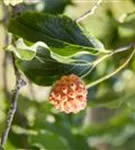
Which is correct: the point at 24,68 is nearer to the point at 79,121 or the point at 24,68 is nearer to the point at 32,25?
the point at 32,25

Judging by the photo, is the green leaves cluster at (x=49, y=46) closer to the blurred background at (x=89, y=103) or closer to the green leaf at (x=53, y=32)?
the green leaf at (x=53, y=32)

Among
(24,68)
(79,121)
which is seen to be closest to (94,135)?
(79,121)

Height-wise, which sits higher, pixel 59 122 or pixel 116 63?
pixel 116 63

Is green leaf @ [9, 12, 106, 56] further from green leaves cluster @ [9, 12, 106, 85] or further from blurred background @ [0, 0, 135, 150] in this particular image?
blurred background @ [0, 0, 135, 150]

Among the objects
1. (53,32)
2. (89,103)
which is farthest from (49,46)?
(89,103)

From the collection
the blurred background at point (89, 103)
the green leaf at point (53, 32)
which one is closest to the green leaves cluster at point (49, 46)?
the green leaf at point (53, 32)

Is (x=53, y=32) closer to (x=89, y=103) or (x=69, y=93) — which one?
(x=69, y=93)
